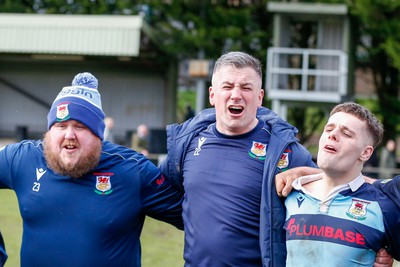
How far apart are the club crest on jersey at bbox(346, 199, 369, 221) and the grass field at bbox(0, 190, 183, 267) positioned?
18.3ft

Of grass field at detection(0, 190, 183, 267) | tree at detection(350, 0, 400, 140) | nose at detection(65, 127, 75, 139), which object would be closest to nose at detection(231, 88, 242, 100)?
nose at detection(65, 127, 75, 139)

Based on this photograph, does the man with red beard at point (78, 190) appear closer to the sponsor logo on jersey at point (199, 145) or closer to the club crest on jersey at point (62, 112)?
the club crest on jersey at point (62, 112)

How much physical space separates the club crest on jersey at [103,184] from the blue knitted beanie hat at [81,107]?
0.25m

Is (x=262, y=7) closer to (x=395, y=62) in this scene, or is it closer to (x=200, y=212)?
(x=395, y=62)

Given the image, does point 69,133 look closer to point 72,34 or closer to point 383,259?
point 383,259

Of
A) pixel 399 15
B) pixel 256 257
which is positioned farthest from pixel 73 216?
pixel 399 15

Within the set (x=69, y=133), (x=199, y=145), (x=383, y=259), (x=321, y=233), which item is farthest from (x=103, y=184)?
(x=383, y=259)

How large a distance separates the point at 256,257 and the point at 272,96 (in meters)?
18.4

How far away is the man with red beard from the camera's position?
452cm

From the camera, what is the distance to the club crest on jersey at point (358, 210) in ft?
13.0

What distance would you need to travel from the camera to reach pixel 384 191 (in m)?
4.04

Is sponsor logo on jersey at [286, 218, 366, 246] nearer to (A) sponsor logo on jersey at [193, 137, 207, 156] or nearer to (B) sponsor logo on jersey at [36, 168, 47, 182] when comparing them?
(A) sponsor logo on jersey at [193, 137, 207, 156]

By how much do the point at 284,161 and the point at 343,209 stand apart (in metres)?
0.56

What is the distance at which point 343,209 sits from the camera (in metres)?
4.02
